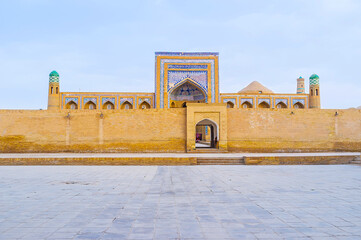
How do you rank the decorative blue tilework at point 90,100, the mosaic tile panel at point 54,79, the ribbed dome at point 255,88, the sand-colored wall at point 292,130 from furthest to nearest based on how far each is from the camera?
the ribbed dome at point 255,88, the decorative blue tilework at point 90,100, the mosaic tile panel at point 54,79, the sand-colored wall at point 292,130

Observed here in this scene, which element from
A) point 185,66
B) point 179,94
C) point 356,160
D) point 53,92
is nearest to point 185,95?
point 179,94

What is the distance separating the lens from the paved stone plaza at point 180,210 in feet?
7.98

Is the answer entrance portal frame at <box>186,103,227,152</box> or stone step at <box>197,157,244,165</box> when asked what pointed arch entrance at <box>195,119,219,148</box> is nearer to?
entrance portal frame at <box>186,103,227,152</box>

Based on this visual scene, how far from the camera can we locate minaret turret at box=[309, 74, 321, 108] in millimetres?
21781

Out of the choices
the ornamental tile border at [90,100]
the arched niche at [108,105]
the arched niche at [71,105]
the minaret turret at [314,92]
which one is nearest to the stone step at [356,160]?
the minaret turret at [314,92]

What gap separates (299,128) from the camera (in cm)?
1235

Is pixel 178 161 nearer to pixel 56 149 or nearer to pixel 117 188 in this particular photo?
pixel 117 188

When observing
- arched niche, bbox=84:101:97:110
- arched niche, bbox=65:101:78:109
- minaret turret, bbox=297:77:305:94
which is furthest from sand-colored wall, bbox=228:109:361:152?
minaret turret, bbox=297:77:305:94

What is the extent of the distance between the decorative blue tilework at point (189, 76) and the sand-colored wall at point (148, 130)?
7.55 m

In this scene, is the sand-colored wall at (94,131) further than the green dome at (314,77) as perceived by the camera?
No

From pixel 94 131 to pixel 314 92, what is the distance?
17.4 metres

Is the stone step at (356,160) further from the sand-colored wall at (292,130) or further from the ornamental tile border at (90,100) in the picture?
the ornamental tile border at (90,100)

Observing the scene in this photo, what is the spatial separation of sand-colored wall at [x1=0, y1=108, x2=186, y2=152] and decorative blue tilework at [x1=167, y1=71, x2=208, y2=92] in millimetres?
7582

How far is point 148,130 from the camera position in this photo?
39.2 feet
